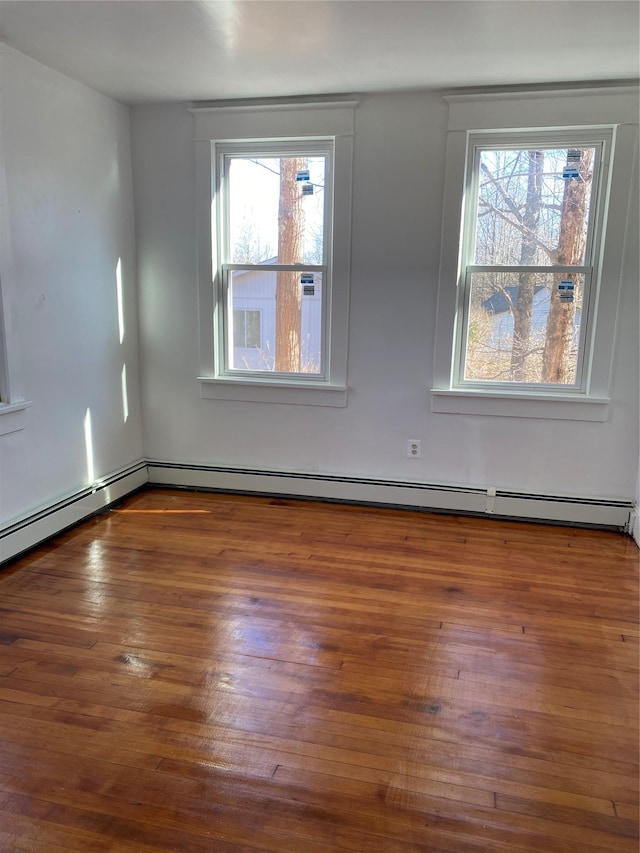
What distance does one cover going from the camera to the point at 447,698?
2100 millimetres

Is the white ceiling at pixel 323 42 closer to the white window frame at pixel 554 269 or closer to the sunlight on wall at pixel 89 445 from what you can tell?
the white window frame at pixel 554 269

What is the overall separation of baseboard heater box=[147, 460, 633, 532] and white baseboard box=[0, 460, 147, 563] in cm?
25

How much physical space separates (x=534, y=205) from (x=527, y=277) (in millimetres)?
405

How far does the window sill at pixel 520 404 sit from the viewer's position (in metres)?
3.52

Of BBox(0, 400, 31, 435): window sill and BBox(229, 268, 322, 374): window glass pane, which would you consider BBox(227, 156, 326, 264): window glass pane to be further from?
BBox(0, 400, 31, 435): window sill

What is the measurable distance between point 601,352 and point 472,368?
73cm

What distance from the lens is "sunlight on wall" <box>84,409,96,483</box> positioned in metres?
3.63

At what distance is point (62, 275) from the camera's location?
3324 mm

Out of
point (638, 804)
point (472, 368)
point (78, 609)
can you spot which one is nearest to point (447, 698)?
point (638, 804)

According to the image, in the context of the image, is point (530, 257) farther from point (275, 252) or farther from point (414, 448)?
point (275, 252)

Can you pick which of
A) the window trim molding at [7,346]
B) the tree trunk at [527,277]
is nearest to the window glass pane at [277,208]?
the tree trunk at [527,277]

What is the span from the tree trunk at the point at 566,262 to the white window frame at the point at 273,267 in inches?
48.5

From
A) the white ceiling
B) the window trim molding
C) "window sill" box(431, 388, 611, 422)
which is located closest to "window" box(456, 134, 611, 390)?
"window sill" box(431, 388, 611, 422)

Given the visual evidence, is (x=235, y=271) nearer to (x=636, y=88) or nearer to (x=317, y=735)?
(x=636, y=88)
